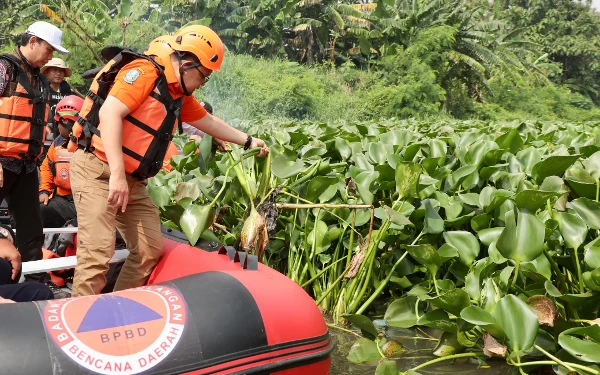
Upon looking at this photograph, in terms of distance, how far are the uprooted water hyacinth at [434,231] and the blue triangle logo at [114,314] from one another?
3.05ft

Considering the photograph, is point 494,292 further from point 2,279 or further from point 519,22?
point 519,22

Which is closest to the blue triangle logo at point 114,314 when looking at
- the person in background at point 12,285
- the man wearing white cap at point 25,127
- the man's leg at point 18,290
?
the person in background at point 12,285

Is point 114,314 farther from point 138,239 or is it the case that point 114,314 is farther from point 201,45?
point 201,45

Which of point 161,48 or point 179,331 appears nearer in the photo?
point 179,331

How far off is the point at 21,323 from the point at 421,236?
2.31 meters

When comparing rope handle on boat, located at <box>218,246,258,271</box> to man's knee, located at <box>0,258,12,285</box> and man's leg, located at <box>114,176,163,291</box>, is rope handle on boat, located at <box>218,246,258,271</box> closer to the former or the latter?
man's leg, located at <box>114,176,163,291</box>

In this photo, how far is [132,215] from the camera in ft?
10.5

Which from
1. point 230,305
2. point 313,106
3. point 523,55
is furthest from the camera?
point 523,55

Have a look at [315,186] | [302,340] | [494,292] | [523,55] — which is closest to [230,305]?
[302,340]

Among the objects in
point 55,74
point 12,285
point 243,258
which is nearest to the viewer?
point 12,285

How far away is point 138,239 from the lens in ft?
10.4

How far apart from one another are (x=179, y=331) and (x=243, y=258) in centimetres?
68

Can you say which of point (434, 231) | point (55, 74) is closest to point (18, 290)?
point (434, 231)

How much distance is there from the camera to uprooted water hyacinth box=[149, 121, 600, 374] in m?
2.77
